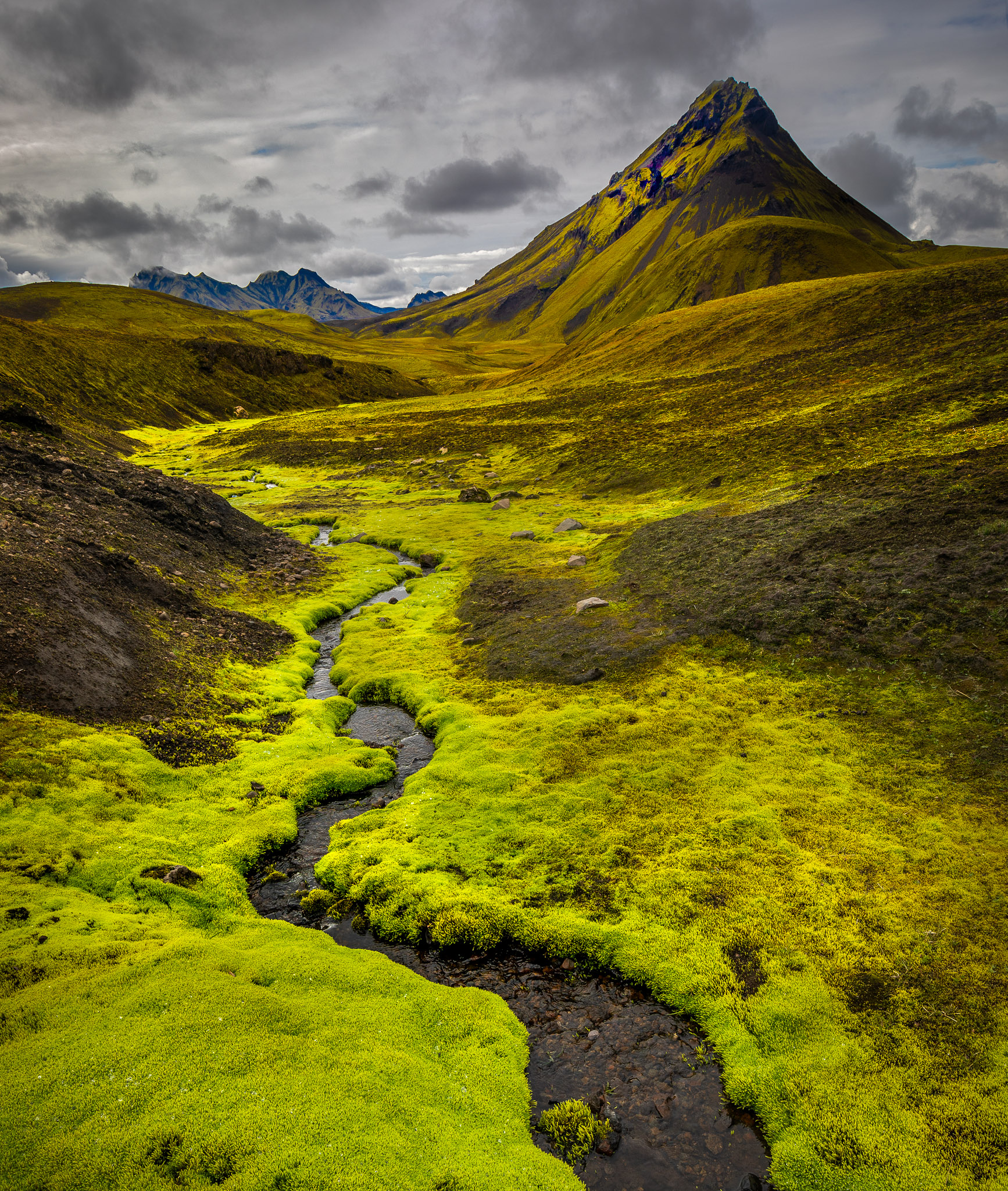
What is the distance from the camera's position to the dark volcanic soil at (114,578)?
810 inches

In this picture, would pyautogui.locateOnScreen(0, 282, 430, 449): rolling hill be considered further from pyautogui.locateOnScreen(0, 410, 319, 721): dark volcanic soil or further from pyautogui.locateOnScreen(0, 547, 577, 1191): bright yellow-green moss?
pyautogui.locateOnScreen(0, 547, 577, 1191): bright yellow-green moss

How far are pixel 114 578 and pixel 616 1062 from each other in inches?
1021

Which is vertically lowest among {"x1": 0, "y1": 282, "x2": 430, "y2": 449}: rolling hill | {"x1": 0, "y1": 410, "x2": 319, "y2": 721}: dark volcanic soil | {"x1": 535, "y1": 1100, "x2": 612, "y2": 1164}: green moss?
{"x1": 535, "y1": 1100, "x2": 612, "y2": 1164}: green moss

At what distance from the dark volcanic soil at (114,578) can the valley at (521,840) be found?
0.64 ft

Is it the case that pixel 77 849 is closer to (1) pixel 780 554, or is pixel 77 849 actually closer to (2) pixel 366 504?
(1) pixel 780 554

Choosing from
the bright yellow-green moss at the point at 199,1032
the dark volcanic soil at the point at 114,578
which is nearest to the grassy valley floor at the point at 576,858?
the bright yellow-green moss at the point at 199,1032

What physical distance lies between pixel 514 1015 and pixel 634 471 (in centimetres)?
5066

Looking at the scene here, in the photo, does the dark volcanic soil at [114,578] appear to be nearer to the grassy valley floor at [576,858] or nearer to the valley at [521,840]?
the valley at [521,840]

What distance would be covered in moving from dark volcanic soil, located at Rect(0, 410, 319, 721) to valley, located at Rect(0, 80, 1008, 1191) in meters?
0.20

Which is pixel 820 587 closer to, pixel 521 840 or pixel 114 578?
pixel 521 840

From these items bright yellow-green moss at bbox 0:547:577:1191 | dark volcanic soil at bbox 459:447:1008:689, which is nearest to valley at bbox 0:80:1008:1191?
bright yellow-green moss at bbox 0:547:577:1191

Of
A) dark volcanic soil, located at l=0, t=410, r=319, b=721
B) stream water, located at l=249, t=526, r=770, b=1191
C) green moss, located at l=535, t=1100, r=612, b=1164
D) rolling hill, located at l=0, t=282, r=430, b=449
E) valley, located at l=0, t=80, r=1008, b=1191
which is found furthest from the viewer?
rolling hill, located at l=0, t=282, r=430, b=449

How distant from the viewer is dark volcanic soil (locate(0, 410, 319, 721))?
20.6 meters

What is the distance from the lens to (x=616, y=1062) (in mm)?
11672
